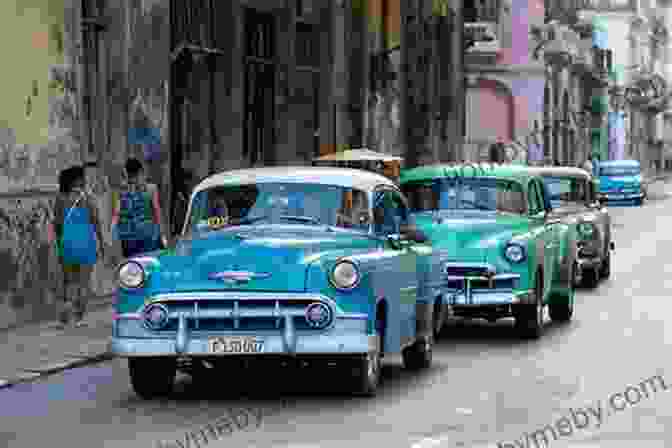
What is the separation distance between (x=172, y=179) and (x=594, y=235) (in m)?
6.17

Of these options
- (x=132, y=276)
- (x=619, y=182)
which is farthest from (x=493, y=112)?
(x=132, y=276)

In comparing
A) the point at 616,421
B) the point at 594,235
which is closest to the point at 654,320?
the point at 594,235

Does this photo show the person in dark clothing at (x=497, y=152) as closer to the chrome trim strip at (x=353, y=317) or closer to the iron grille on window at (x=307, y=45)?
the iron grille on window at (x=307, y=45)

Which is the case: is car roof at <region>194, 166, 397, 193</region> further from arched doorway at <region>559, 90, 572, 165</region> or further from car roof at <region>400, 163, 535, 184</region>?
arched doorway at <region>559, 90, 572, 165</region>

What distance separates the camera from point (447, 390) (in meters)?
13.2

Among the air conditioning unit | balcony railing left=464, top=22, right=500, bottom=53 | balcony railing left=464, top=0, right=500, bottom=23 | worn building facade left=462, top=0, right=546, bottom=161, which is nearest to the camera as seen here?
balcony railing left=464, top=22, right=500, bottom=53

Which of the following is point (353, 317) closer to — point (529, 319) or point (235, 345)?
point (235, 345)

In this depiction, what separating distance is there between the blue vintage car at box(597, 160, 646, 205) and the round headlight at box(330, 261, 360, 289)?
53676 mm

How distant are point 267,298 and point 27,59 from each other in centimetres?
799

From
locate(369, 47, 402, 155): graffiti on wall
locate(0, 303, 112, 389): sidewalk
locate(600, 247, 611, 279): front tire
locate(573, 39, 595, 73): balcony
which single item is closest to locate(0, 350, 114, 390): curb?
locate(0, 303, 112, 389): sidewalk

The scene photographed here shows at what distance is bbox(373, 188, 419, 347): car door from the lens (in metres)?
13.4

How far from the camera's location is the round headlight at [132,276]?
12.4m

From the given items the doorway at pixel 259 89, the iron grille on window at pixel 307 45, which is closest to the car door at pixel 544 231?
the doorway at pixel 259 89

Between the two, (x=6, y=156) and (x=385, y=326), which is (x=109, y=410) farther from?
(x=6, y=156)
